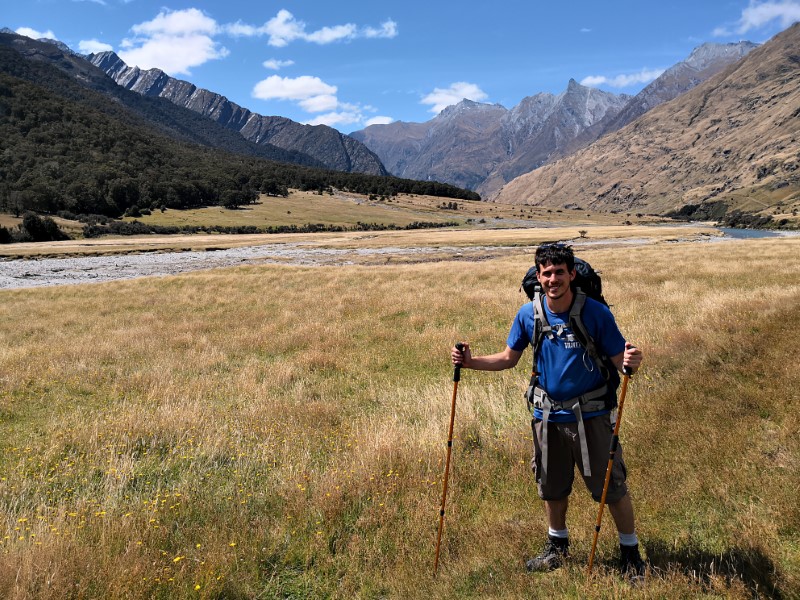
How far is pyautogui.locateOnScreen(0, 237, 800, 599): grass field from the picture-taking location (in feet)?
13.1

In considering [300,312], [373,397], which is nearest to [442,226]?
[300,312]

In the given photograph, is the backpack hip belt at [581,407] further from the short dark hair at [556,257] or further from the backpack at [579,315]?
the short dark hair at [556,257]

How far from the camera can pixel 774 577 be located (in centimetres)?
366

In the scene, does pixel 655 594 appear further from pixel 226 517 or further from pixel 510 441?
pixel 226 517

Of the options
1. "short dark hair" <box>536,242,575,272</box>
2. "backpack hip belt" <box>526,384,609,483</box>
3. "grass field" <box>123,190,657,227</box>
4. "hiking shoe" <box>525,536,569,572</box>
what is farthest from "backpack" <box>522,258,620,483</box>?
"grass field" <box>123,190,657,227</box>

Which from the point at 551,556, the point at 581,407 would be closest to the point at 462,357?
the point at 581,407

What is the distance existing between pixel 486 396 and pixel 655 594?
494cm

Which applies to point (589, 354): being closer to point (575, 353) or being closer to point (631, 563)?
point (575, 353)

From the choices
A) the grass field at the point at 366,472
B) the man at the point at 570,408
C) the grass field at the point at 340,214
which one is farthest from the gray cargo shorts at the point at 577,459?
the grass field at the point at 340,214

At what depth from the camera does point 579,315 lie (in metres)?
3.92

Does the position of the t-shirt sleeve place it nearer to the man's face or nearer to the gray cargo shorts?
the man's face

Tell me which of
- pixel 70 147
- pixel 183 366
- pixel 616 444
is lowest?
pixel 183 366

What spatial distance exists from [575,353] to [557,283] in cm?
64

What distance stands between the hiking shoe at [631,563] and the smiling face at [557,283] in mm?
2161
